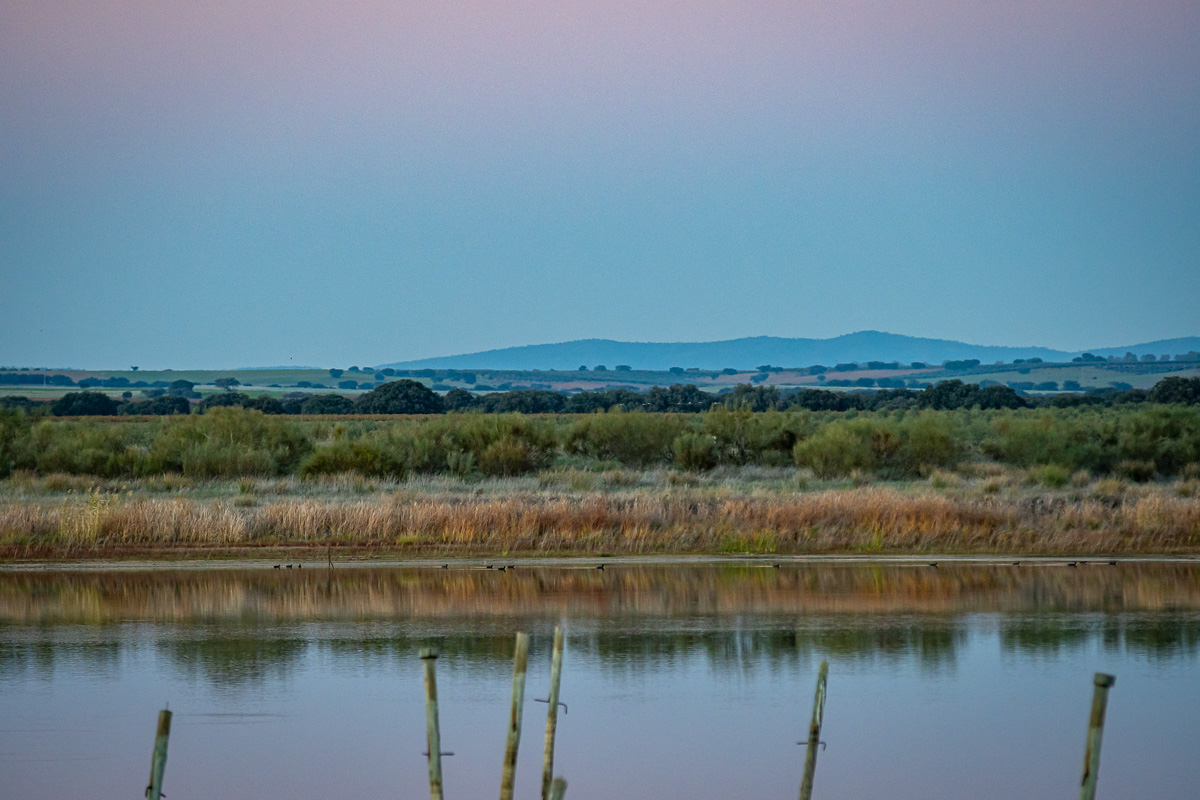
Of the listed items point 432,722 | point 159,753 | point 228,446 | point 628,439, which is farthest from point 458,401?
point 159,753

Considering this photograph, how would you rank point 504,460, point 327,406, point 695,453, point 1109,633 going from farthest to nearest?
point 327,406, point 695,453, point 504,460, point 1109,633

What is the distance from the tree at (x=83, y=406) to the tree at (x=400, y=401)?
49.7ft

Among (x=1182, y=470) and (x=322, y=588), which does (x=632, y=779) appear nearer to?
(x=322, y=588)

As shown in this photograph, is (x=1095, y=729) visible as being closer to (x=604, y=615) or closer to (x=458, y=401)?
(x=604, y=615)

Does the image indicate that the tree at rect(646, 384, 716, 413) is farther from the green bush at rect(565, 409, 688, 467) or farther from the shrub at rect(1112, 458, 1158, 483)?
the shrub at rect(1112, 458, 1158, 483)

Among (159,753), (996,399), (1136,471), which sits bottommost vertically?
(1136,471)

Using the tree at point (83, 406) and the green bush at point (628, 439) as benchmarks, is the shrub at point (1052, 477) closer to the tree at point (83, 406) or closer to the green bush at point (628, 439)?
the green bush at point (628, 439)

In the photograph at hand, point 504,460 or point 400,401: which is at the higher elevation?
point 400,401

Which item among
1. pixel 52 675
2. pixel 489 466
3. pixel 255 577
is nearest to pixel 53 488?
pixel 489 466

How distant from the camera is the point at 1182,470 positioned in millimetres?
34406

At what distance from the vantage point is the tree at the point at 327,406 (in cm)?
8362

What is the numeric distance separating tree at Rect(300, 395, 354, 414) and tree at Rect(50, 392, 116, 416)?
11424 mm

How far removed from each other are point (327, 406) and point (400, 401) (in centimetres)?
593

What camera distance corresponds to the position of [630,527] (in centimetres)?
2225
